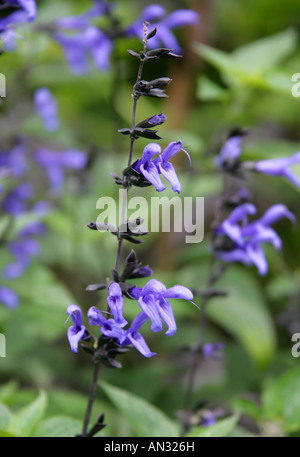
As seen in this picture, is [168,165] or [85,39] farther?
[85,39]

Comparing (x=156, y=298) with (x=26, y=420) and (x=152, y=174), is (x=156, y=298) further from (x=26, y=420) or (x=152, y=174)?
(x=26, y=420)

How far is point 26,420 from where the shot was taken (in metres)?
1.20

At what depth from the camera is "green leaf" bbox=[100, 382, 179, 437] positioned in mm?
1311

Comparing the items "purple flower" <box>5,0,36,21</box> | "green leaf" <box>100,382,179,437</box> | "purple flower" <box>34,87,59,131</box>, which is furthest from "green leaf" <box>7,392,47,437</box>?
"purple flower" <box>34,87,59,131</box>

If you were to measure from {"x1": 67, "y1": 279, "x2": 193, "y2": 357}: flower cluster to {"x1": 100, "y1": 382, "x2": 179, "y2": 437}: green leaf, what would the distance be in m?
0.35

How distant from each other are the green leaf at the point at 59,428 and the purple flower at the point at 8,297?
72 cm

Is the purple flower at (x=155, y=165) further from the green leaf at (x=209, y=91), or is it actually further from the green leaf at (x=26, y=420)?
the green leaf at (x=209, y=91)

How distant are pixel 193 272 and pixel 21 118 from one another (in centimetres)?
101

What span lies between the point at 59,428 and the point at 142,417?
225mm

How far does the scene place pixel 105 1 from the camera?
2293 mm

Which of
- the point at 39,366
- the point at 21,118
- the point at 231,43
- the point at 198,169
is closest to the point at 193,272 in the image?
the point at 198,169

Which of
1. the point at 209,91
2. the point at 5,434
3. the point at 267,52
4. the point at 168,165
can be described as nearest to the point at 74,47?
the point at 209,91

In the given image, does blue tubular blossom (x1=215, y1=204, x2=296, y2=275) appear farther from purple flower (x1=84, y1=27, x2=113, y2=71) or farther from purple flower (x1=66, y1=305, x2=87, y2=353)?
purple flower (x1=84, y1=27, x2=113, y2=71)
